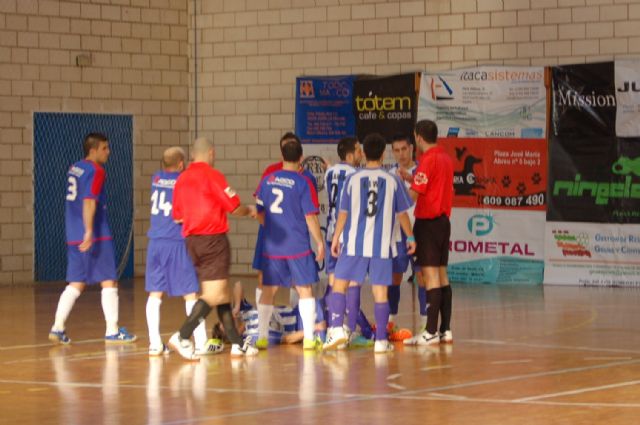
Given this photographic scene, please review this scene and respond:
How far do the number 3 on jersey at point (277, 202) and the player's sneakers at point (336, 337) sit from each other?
1.25m

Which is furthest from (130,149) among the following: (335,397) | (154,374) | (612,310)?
(335,397)

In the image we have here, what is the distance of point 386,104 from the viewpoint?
21.7m

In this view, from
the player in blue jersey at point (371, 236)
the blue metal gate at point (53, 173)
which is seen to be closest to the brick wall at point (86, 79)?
the blue metal gate at point (53, 173)

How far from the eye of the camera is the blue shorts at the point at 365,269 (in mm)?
12570

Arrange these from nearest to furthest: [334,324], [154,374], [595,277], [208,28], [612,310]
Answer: [154,374] < [334,324] < [612,310] < [595,277] < [208,28]

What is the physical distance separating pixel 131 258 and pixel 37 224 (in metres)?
1.99

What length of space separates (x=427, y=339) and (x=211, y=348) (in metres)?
2.12

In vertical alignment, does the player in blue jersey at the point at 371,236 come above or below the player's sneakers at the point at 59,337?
above

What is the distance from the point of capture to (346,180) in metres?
12.8

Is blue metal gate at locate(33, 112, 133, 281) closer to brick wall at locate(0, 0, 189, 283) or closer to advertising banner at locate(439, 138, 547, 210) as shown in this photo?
brick wall at locate(0, 0, 189, 283)

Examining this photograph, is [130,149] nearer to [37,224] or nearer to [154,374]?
[37,224]

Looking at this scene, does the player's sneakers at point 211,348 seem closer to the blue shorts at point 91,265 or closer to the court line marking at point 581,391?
the blue shorts at point 91,265

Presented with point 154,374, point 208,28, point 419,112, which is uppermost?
point 208,28

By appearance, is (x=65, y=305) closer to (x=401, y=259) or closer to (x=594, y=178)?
(x=401, y=259)
